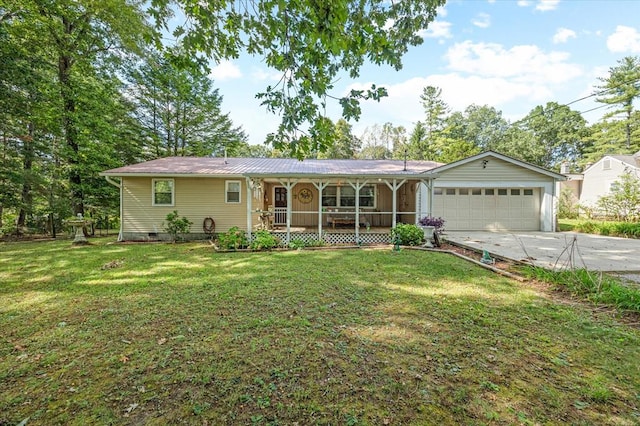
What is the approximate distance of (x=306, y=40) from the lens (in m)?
2.90

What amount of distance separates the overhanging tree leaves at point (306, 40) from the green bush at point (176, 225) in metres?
8.66

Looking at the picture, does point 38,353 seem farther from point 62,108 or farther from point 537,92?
point 537,92

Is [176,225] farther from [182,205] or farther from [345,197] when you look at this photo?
[345,197]

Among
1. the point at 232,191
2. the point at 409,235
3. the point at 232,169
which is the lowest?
the point at 409,235

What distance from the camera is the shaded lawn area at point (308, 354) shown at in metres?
2.07

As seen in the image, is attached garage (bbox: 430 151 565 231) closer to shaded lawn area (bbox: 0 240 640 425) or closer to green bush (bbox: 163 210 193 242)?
shaded lawn area (bbox: 0 240 640 425)

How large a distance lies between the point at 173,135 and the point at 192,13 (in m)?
20.6

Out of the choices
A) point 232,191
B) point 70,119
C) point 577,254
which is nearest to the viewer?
point 577,254

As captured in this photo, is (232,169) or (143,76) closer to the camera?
(232,169)

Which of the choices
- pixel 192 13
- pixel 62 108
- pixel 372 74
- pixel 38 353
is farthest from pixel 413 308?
pixel 62 108

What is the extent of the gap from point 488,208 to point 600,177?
1533cm

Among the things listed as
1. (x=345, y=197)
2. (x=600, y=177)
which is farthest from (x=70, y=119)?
(x=600, y=177)

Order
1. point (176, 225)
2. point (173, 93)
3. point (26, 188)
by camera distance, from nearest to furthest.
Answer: point (176, 225) < point (26, 188) < point (173, 93)

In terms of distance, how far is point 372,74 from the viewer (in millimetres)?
3965
